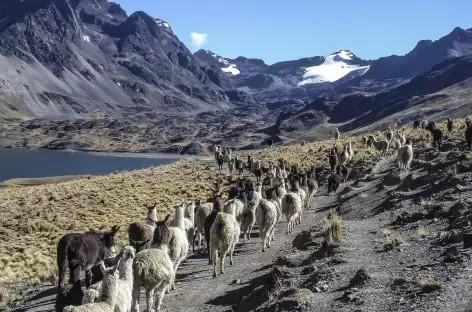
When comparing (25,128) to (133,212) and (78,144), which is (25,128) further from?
(133,212)

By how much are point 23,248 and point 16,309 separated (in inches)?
371

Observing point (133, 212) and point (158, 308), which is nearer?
point (158, 308)

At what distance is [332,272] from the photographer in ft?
33.4

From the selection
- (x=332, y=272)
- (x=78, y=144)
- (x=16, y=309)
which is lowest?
(x=16, y=309)

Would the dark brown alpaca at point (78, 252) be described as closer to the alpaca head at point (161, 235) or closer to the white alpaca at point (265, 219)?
the alpaca head at point (161, 235)

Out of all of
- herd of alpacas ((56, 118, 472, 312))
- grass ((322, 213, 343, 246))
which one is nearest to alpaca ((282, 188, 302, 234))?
herd of alpacas ((56, 118, 472, 312))

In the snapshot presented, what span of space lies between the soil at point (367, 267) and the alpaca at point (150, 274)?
3.47 feet

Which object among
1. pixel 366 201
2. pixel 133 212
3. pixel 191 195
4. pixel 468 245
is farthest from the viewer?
pixel 191 195

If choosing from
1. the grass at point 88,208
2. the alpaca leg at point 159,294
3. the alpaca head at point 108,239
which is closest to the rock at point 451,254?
the grass at point 88,208

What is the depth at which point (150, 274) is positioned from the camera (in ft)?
32.6

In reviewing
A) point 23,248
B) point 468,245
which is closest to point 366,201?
point 468,245

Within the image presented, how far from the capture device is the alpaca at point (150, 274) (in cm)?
990

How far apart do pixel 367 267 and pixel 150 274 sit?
4.19 m

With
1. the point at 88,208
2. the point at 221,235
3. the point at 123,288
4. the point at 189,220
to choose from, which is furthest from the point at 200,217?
the point at 88,208
